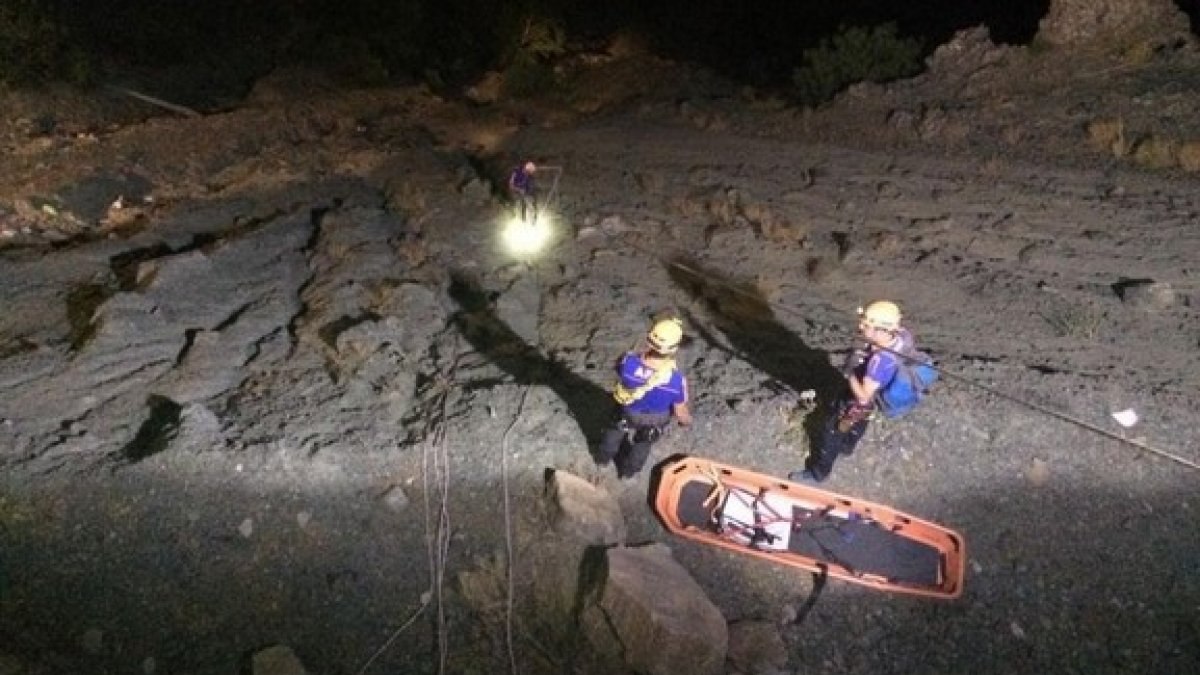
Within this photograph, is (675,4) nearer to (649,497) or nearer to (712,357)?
(712,357)

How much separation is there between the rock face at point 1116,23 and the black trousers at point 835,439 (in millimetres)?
12336

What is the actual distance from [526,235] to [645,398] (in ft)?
19.5

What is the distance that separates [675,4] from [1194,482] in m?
26.7

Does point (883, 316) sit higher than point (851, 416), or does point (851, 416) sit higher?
point (883, 316)

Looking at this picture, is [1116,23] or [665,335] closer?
[665,335]

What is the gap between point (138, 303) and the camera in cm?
921

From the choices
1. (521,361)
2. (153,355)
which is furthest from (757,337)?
(153,355)

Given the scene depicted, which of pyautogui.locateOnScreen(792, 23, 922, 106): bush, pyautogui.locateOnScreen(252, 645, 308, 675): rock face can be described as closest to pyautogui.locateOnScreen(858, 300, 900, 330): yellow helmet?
pyautogui.locateOnScreen(252, 645, 308, 675): rock face

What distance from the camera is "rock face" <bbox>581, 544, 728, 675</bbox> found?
5.83m

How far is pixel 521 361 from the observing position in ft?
29.4

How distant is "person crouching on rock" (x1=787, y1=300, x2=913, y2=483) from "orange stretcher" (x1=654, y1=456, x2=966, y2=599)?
450mm

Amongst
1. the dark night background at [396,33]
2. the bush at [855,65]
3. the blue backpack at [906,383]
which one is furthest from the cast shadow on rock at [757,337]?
the dark night background at [396,33]

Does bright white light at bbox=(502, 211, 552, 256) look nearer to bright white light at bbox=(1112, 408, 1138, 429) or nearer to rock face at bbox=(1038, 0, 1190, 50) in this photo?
bright white light at bbox=(1112, 408, 1138, 429)

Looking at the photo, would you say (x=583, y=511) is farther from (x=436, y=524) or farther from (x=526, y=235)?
(x=526, y=235)
